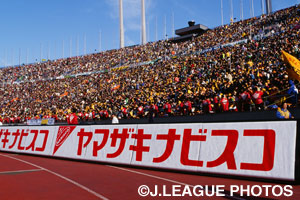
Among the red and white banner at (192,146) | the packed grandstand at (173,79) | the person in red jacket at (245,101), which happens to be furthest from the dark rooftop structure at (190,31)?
the red and white banner at (192,146)

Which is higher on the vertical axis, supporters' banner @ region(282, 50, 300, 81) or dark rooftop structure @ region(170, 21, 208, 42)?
dark rooftop structure @ region(170, 21, 208, 42)

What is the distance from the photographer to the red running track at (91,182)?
5.45 m

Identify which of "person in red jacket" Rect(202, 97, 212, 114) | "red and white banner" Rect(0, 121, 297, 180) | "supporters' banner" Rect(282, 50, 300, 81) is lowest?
"red and white banner" Rect(0, 121, 297, 180)

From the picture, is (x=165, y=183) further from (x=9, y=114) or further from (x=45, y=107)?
(x=9, y=114)

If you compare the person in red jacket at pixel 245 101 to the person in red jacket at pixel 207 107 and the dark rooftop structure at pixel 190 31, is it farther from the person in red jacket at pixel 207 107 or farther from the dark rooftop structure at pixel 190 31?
the dark rooftop structure at pixel 190 31

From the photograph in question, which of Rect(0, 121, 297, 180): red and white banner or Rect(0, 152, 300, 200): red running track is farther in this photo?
Rect(0, 121, 297, 180): red and white banner

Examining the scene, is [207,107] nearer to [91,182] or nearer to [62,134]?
[62,134]

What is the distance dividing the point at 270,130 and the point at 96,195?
4.00 metres

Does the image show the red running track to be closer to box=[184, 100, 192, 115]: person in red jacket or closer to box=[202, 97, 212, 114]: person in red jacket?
box=[202, 97, 212, 114]: person in red jacket

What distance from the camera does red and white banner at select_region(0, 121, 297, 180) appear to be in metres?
6.12

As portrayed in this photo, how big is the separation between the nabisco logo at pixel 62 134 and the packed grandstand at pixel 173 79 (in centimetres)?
857

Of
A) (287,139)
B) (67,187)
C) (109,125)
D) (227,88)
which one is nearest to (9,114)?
(227,88)

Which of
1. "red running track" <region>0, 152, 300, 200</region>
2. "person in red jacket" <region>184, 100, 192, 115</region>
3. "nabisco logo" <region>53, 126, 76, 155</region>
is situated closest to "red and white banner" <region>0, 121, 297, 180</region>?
"nabisco logo" <region>53, 126, 76, 155</region>

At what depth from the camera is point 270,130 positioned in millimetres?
6340
